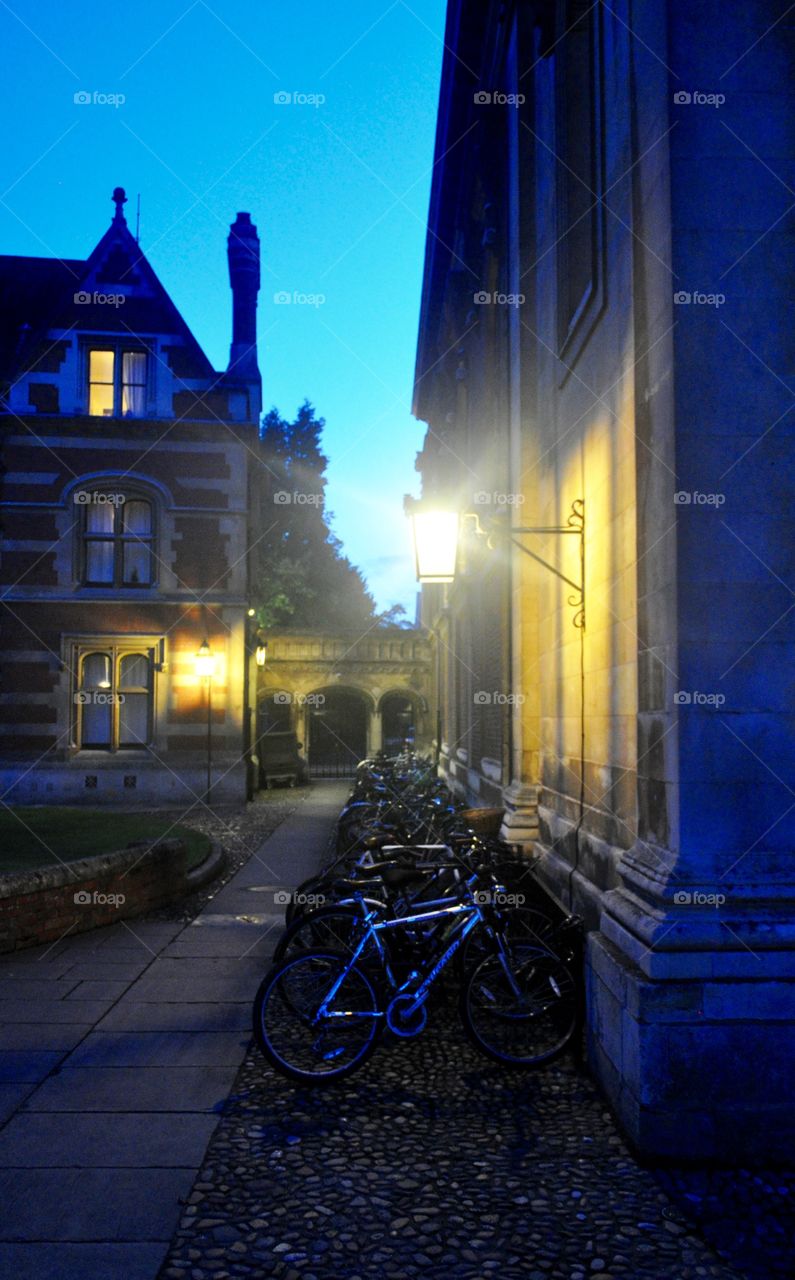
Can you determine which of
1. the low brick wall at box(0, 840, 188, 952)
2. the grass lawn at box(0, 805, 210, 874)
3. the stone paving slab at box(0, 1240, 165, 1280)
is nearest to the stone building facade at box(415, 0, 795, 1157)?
the stone paving slab at box(0, 1240, 165, 1280)

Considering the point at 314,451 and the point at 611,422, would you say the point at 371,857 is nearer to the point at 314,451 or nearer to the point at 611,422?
the point at 611,422

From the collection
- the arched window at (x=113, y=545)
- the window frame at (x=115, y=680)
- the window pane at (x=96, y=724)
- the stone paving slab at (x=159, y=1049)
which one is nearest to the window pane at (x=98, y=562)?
the arched window at (x=113, y=545)

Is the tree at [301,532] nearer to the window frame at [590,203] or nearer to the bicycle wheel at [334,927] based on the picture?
the window frame at [590,203]

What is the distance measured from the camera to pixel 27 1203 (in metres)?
3.39

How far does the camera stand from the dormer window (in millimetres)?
Answer: 20234

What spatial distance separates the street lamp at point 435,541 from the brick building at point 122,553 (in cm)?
1256

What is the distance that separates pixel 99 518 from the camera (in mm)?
20219

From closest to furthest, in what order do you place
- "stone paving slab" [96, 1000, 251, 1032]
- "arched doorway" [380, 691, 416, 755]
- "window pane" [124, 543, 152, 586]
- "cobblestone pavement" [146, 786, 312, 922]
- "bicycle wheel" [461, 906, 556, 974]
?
"bicycle wheel" [461, 906, 556, 974], "stone paving slab" [96, 1000, 251, 1032], "cobblestone pavement" [146, 786, 312, 922], "window pane" [124, 543, 152, 586], "arched doorway" [380, 691, 416, 755]

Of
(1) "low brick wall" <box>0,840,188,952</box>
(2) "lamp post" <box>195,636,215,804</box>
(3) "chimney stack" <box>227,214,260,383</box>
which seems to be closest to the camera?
(1) "low brick wall" <box>0,840,188,952</box>

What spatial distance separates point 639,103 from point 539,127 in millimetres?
4387

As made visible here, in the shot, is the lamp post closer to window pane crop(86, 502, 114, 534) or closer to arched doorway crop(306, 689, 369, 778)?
window pane crop(86, 502, 114, 534)

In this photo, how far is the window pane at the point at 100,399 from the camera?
2023 cm

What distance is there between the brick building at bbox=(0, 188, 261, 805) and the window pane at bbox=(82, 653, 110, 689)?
3 centimetres

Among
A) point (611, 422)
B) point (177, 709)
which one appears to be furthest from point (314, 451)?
point (611, 422)
